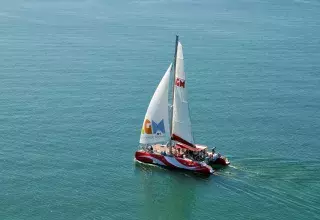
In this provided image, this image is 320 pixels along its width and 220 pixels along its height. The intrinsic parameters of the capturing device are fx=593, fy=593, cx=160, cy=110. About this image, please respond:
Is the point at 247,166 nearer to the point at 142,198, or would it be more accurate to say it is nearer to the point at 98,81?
the point at 142,198

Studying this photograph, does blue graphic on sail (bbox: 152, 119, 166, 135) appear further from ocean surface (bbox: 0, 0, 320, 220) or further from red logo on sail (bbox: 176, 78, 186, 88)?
red logo on sail (bbox: 176, 78, 186, 88)

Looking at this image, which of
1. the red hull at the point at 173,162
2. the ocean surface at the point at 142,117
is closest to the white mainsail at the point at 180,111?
the red hull at the point at 173,162

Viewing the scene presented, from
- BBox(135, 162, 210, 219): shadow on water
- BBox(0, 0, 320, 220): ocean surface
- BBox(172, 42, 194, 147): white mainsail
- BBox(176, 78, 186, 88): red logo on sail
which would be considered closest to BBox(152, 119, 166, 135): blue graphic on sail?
BBox(172, 42, 194, 147): white mainsail

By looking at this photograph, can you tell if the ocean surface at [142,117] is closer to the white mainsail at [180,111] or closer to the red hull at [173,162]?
the red hull at [173,162]

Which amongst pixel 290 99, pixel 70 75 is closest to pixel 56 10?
pixel 70 75

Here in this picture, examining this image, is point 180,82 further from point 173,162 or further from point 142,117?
point 142,117
